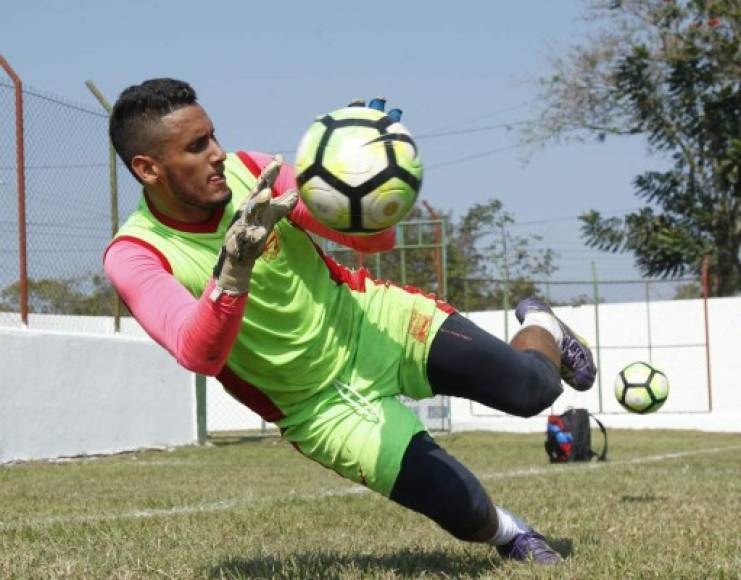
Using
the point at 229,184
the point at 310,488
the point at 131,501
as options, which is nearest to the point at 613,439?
the point at 310,488

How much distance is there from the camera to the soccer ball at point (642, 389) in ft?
28.6

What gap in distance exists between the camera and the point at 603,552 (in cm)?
493

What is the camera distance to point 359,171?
150 inches

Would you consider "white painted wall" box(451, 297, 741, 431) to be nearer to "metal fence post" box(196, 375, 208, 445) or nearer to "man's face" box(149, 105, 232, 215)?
"metal fence post" box(196, 375, 208, 445)

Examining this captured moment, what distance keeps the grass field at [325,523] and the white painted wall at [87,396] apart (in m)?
1.00

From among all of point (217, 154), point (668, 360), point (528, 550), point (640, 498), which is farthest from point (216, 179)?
point (668, 360)

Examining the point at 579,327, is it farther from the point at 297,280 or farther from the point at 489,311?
the point at 297,280

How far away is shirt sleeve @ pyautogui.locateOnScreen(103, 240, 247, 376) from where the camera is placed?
137 inches

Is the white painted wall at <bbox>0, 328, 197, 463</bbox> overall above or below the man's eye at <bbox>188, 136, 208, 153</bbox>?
below

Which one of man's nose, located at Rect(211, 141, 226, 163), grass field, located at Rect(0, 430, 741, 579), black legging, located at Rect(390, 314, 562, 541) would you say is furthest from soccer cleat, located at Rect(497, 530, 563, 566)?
man's nose, located at Rect(211, 141, 226, 163)

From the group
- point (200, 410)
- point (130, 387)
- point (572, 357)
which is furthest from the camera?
point (200, 410)

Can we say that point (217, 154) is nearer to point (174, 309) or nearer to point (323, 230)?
point (323, 230)

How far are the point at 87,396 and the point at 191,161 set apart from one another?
1030 centimetres

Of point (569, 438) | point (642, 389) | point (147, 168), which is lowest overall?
point (569, 438)
